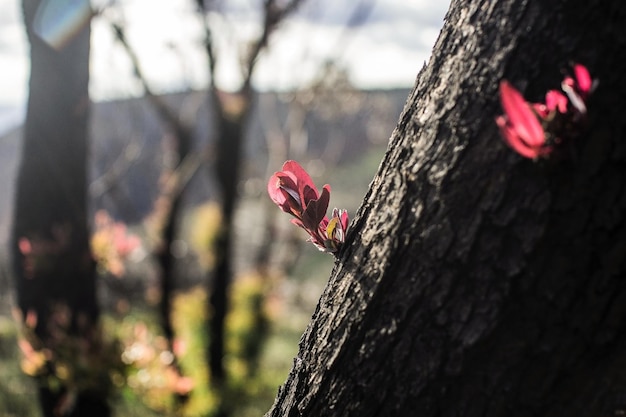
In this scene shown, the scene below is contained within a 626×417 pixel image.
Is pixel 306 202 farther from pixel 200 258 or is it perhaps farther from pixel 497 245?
pixel 200 258

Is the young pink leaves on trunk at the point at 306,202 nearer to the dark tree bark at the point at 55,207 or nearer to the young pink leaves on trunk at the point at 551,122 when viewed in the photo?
the young pink leaves on trunk at the point at 551,122

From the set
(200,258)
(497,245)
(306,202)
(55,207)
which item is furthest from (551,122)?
(200,258)

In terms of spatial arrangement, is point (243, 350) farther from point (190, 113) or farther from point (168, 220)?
point (190, 113)

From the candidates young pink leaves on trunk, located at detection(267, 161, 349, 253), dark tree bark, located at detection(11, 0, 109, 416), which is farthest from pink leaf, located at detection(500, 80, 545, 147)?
dark tree bark, located at detection(11, 0, 109, 416)

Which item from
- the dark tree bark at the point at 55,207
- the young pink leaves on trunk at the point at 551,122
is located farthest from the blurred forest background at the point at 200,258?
the young pink leaves on trunk at the point at 551,122

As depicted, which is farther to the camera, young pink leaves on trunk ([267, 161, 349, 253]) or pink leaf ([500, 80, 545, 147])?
young pink leaves on trunk ([267, 161, 349, 253])

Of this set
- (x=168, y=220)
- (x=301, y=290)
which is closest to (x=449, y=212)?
(x=168, y=220)

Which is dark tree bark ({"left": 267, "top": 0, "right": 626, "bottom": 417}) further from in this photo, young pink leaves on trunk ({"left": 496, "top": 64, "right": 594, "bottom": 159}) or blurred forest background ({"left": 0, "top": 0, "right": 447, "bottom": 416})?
blurred forest background ({"left": 0, "top": 0, "right": 447, "bottom": 416})
